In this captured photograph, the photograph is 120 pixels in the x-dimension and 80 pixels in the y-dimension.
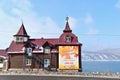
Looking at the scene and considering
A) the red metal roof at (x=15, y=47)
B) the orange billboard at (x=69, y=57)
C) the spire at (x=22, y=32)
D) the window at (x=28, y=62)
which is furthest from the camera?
the spire at (x=22, y=32)

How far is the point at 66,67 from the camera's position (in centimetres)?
7519

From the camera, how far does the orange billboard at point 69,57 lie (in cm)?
7500

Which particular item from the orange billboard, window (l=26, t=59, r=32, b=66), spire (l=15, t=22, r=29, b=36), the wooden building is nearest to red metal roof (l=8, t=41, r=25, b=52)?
the wooden building

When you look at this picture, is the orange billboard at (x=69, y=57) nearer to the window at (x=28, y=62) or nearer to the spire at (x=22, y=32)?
the window at (x=28, y=62)

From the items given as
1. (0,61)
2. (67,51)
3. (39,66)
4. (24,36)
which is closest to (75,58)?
(67,51)

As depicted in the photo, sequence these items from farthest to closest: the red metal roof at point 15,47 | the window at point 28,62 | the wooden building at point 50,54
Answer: the red metal roof at point 15,47
the window at point 28,62
the wooden building at point 50,54

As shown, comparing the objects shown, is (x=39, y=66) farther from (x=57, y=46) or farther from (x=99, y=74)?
(x=99, y=74)

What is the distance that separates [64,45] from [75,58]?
3.92 metres

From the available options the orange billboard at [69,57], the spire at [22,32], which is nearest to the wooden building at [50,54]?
the orange billboard at [69,57]

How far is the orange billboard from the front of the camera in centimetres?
7500

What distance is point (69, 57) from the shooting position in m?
75.1

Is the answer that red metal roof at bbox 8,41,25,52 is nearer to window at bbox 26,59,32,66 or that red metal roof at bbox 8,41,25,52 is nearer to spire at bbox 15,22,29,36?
spire at bbox 15,22,29,36

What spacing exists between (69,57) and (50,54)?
456cm

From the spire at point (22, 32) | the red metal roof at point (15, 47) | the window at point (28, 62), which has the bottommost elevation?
the window at point (28, 62)
